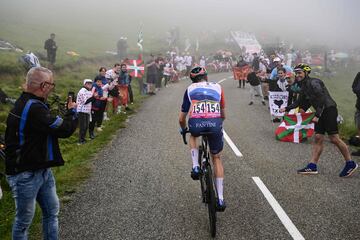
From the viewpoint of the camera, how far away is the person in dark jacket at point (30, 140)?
13.4 feet

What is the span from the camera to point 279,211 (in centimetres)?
620

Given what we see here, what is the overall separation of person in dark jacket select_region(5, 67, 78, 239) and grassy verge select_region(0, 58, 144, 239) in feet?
4.77

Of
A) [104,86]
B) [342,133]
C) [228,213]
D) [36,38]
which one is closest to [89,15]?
[36,38]

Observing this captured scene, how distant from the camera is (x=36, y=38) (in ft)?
101

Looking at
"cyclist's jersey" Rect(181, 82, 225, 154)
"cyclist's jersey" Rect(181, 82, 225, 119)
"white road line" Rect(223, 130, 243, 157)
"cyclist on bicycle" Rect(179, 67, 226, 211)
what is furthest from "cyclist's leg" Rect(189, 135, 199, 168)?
"white road line" Rect(223, 130, 243, 157)

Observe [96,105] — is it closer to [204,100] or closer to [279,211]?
[204,100]

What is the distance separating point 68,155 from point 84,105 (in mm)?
1861

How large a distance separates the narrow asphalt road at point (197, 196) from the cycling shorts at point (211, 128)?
1.14m

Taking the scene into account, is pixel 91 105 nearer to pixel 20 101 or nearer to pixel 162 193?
pixel 162 193

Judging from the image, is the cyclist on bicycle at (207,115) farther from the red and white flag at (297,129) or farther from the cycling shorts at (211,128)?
the red and white flag at (297,129)

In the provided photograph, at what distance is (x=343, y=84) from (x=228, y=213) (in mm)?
33569

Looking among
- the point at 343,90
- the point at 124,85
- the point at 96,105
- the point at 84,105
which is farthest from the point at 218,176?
the point at 343,90

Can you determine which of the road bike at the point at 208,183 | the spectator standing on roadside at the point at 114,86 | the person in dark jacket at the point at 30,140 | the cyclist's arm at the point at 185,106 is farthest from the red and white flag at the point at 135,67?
the person in dark jacket at the point at 30,140

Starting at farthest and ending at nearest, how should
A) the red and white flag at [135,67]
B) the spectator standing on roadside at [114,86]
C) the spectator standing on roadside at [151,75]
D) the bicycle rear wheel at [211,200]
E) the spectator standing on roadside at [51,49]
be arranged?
1. the spectator standing on roadside at [51,49]
2. the spectator standing on roadside at [151,75]
3. the red and white flag at [135,67]
4. the spectator standing on roadside at [114,86]
5. the bicycle rear wheel at [211,200]
